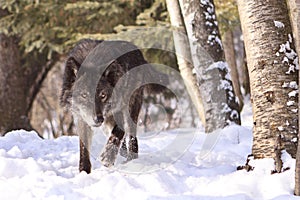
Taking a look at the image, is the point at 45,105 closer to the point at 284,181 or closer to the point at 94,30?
the point at 94,30

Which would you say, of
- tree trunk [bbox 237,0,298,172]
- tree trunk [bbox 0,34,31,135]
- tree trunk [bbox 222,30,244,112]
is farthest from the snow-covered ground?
tree trunk [bbox 0,34,31,135]

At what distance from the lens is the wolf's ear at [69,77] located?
4945 millimetres

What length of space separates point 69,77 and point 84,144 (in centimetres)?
72

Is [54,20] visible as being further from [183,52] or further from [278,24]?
[278,24]

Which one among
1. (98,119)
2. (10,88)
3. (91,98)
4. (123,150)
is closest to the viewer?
(98,119)

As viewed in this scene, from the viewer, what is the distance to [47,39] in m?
12.3

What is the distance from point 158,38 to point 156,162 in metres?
6.33

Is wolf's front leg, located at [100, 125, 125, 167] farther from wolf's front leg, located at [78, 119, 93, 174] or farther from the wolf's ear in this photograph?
the wolf's ear

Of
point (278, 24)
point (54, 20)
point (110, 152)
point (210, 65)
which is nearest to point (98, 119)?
point (110, 152)

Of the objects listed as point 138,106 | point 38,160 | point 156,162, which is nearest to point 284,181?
point 156,162

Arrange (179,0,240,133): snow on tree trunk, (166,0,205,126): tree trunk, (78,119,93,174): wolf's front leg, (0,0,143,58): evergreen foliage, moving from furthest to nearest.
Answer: (0,0,143,58): evergreen foliage < (166,0,205,126): tree trunk < (179,0,240,133): snow on tree trunk < (78,119,93,174): wolf's front leg

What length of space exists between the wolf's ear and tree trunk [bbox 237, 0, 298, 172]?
1.74 m

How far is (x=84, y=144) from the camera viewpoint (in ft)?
15.6

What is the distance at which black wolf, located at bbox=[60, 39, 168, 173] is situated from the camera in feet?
15.6
